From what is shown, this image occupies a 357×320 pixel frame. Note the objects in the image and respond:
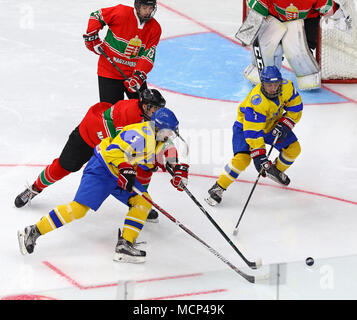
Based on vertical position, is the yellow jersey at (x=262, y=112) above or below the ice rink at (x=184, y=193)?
above

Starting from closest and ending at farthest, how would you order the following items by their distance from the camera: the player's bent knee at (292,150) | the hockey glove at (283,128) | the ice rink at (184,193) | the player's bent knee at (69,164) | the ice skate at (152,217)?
1. the ice rink at (184,193)
2. the player's bent knee at (69,164)
3. the ice skate at (152,217)
4. the hockey glove at (283,128)
5. the player's bent knee at (292,150)

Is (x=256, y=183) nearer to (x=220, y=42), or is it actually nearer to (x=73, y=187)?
(x=73, y=187)

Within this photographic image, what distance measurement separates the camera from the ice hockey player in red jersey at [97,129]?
4684mm

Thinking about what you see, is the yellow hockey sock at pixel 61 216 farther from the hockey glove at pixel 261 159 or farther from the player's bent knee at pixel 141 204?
the hockey glove at pixel 261 159

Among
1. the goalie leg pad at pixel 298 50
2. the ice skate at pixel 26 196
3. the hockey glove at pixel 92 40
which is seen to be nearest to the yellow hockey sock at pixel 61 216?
the ice skate at pixel 26 196

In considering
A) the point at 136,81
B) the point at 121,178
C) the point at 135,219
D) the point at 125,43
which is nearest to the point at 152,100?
the point at 121,178

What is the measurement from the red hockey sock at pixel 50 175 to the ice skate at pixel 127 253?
65 cm

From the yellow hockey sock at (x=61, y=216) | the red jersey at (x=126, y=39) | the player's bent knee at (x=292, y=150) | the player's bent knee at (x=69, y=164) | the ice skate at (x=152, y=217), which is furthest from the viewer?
the red jersey at (x=126, y=39)

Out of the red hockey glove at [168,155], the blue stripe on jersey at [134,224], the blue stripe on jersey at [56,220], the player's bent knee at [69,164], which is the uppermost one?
the red hockey glove at [168,155]

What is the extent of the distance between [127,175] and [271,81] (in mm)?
1166

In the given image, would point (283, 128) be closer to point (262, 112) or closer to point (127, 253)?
point (262, 112)

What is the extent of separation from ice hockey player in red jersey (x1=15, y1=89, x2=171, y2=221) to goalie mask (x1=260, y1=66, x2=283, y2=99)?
2.23 ft

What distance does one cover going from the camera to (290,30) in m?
6.85

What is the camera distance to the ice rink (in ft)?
13.2
